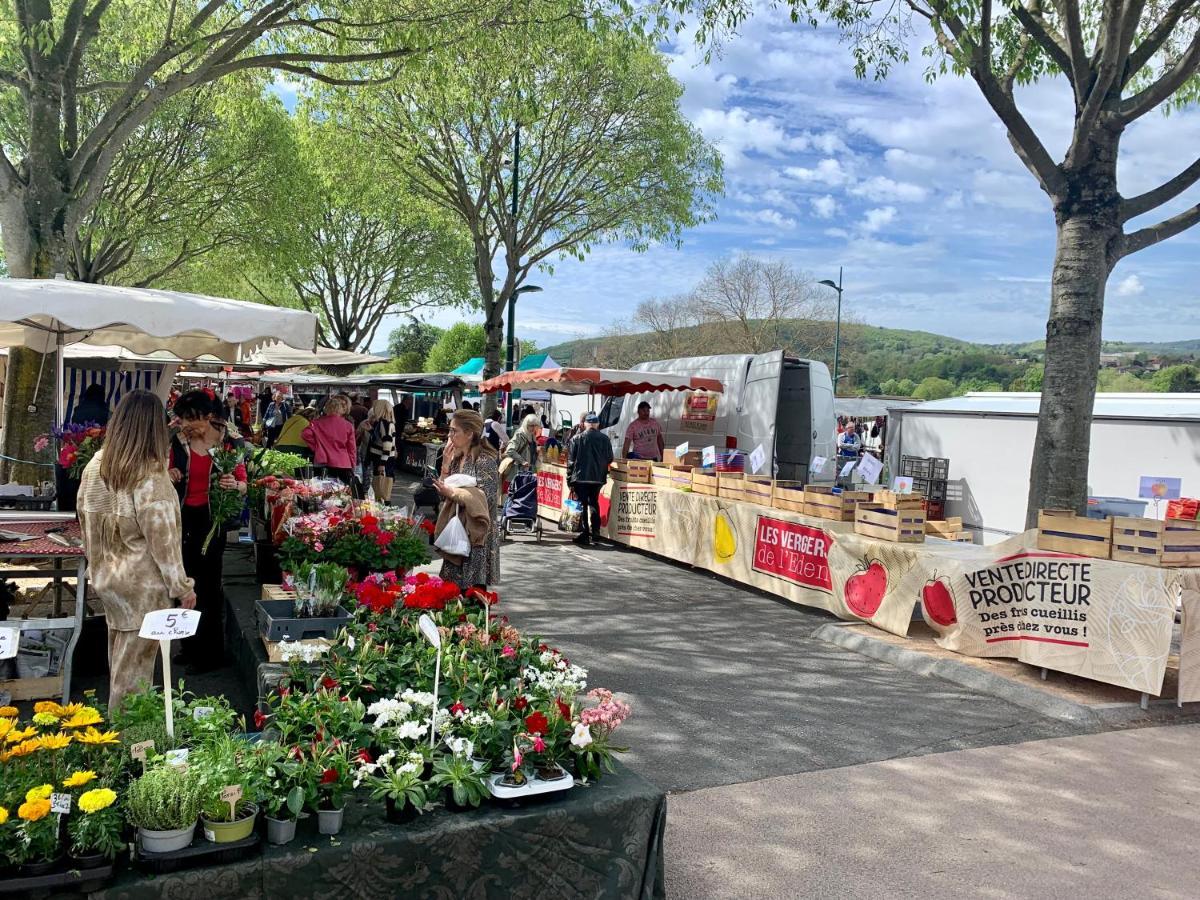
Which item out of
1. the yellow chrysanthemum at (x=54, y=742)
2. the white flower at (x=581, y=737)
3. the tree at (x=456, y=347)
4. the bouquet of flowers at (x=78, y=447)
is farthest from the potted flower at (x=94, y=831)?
the tree at (x=456, y=347)

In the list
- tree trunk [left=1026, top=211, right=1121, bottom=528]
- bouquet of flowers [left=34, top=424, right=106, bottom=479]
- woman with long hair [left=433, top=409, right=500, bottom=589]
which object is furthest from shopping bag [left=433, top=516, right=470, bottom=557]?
tree trunk [left=1026, top=211, right=1121, bottom=528]

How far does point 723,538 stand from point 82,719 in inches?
303

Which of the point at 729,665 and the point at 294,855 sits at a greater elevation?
the point at 294,855

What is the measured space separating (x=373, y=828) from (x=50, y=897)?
0.79 meters

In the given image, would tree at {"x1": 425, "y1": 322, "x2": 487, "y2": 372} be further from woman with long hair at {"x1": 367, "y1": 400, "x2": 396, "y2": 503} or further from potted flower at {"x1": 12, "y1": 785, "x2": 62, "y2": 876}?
potted flower at {"x1": 12, "y1": 785, "x2": 62, "y2": 876}

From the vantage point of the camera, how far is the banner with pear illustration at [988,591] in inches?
217

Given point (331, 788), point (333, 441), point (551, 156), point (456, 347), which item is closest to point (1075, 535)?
point (331, 788)

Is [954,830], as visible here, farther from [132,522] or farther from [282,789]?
[132,522]

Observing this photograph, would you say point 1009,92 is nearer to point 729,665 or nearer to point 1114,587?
point 1114,587

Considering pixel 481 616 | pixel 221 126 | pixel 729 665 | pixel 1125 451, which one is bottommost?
pixel 729 665

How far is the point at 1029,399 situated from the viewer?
50.3 ft

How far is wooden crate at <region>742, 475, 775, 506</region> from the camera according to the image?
9180 mm

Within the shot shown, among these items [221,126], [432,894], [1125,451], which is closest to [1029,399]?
[1125,451]

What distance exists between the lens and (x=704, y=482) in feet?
34.0
